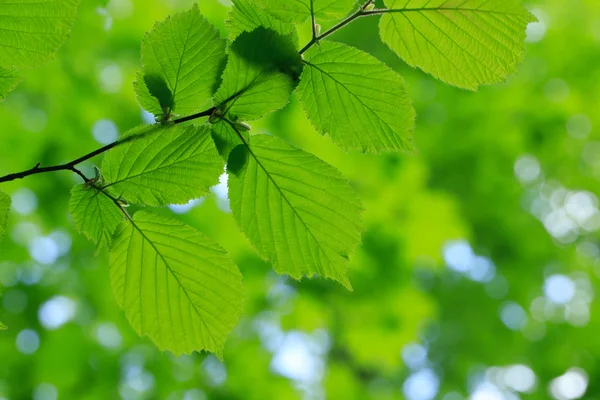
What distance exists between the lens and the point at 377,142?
424 millimetres

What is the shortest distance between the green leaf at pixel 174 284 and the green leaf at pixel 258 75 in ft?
0.38

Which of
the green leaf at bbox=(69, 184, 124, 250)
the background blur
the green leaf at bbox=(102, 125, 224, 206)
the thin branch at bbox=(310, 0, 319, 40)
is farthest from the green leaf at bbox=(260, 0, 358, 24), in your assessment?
the background blur

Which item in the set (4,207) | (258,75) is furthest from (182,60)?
(4,207)

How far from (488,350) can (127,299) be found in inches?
176

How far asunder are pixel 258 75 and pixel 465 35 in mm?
168

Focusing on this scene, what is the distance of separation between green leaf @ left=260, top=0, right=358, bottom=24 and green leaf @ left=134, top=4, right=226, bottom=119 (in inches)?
1.9

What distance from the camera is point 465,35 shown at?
403 millimetres

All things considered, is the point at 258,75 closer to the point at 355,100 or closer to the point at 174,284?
the point at 355,100

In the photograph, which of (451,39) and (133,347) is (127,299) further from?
(133,347)

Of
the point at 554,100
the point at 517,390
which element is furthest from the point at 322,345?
the point at 554,100

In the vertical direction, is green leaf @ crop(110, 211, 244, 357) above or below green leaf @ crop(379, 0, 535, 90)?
below

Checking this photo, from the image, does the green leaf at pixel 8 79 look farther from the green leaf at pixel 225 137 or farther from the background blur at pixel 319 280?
the background blur at pixel 319 280

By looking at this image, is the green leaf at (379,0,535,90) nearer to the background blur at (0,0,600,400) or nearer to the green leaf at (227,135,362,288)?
the green leaf at (227,135,362,288)

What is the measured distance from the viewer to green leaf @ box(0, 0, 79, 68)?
35 cm
